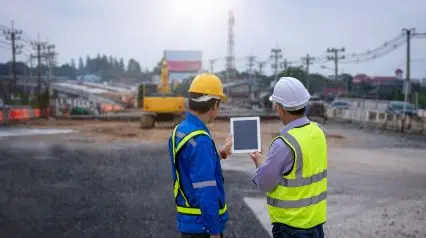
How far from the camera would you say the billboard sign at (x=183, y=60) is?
119125 millimetres

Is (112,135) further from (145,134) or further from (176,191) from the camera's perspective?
(176,191)

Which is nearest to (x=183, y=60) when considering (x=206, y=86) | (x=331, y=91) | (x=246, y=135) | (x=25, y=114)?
(x=331, y=91)

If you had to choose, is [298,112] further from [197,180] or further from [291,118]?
[197,180]

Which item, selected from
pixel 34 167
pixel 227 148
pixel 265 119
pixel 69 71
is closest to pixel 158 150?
pixel 34 167

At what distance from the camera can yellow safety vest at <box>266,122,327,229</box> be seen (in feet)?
10.4

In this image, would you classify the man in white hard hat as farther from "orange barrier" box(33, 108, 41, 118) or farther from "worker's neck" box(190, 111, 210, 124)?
"orange barrier" box(33, 108, 41, 118)

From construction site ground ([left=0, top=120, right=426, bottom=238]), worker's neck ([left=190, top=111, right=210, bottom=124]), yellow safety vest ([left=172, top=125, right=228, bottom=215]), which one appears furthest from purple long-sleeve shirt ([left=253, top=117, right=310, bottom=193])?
construction site ground ([left=0, top=120, right=426, bottom=238])

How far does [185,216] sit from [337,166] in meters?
10.4

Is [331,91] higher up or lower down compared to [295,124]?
lower down

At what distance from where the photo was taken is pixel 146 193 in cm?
910

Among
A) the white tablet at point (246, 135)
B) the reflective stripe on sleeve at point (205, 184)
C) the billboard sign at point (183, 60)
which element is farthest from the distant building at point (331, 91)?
the reflective stripe on sleeve at point (205, 184)

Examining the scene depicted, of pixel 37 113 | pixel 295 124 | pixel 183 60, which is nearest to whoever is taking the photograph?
pixel 295 124

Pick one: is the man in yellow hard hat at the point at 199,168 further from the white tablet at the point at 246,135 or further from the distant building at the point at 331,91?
the distant building at the point at 331,91

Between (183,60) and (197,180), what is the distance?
12016cm
